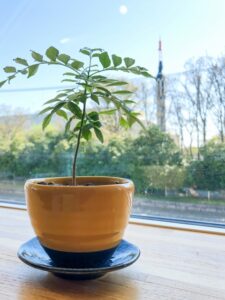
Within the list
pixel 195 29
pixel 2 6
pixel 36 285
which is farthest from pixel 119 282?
pixel 2 6

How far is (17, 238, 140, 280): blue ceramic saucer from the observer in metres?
0.61

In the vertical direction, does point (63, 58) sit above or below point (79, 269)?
above

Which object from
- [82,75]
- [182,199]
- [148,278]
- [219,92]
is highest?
[219,92]

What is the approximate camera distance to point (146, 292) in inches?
25.1

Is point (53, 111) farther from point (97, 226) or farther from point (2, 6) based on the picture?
point (2, 6)

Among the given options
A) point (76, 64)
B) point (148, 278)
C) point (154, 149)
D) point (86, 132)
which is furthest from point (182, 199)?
point (76, 64)

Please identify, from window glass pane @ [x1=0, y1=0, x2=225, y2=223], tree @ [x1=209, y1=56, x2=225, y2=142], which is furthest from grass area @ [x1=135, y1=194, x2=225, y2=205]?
tree @ [x1=209, y1=56, x2=225, y2=142]

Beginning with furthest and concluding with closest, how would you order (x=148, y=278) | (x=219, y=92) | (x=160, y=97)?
(x=160, y=97), (x=219, y=92), (x=148, y=278)

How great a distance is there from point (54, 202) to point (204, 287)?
1.27 ft

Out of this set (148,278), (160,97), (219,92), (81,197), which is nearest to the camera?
(81,197)

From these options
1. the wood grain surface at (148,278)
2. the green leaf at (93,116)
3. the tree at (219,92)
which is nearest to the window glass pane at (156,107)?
the tree at (219,92)

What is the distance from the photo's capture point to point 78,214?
60 centimetres

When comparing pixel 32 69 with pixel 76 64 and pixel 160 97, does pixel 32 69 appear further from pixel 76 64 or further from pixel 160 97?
pixel 160 97

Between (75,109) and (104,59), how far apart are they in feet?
0.43
